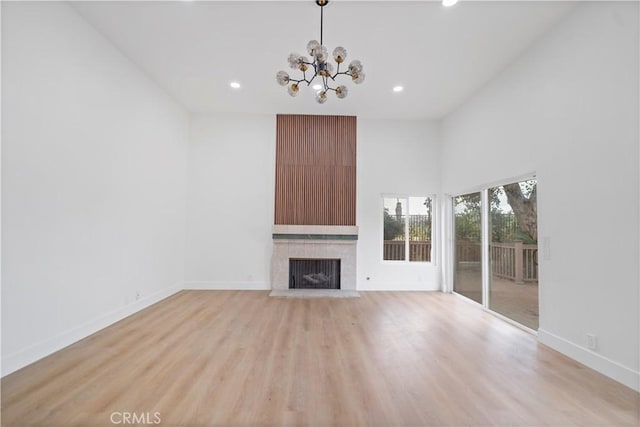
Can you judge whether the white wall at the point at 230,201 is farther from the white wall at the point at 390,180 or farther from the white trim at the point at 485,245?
the white trim at the point at 485,245

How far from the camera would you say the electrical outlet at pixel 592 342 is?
2.62 m

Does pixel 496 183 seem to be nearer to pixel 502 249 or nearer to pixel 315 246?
pixel 502 249

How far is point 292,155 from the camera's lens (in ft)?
19.2

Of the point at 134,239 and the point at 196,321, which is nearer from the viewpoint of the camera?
the point at 196,321

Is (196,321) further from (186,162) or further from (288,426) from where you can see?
(186,162)

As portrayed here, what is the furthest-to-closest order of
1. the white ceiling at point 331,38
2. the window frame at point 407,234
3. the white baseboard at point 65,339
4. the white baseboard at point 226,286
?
the window frame at point 407,234
the white baseboard at point 226,286
the white ceiling at point 331,38
the white baseboard at point 65,339

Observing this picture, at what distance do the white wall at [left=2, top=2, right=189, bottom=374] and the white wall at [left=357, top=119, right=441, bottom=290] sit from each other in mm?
3911

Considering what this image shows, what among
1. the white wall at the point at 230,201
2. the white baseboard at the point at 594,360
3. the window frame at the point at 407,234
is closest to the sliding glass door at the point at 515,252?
the white baseboard at the point at 594,360

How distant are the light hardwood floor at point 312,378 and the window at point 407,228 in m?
2.21

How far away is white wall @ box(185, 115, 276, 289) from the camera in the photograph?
571 cm

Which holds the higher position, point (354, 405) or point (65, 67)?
point (65, 67)

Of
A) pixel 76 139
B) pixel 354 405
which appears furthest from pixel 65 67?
pixel 354 405

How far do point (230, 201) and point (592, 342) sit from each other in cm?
565

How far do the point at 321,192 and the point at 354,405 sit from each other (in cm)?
422
